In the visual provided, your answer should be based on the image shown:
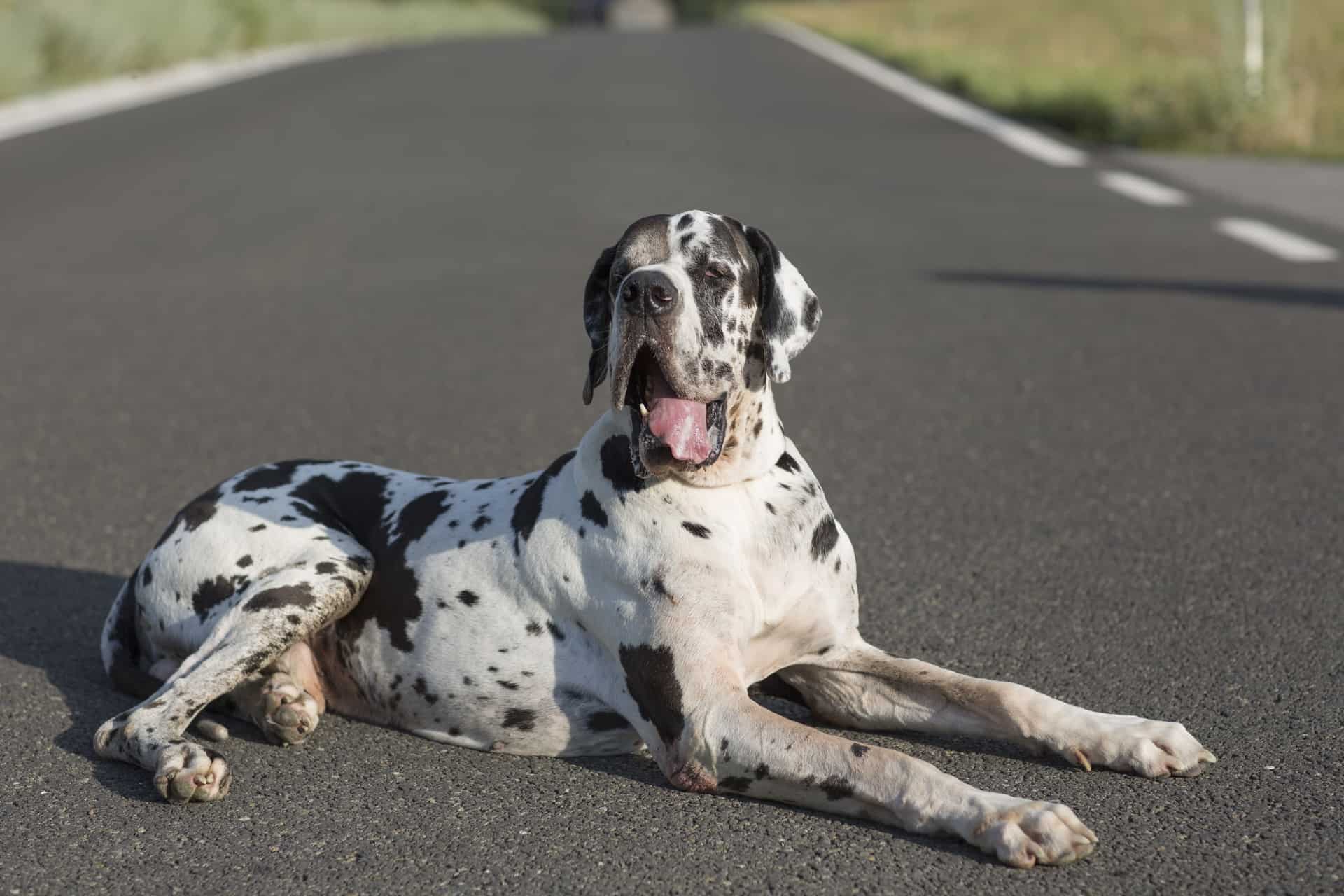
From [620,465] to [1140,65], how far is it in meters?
22.3

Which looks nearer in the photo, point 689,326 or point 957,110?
point 689,326

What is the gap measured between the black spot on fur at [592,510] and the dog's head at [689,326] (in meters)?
0.13

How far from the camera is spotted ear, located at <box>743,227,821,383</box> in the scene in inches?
173

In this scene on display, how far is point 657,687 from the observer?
13.4 feet

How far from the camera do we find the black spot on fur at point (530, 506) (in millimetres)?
4395

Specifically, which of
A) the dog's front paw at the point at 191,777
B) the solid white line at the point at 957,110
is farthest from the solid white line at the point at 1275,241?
the dog's front paw at the point at 191,777

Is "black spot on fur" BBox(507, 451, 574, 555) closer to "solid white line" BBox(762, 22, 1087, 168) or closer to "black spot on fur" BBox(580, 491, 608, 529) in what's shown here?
"black spot on fur" BBox(580, 491, 608, 529)

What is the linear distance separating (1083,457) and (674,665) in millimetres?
3447

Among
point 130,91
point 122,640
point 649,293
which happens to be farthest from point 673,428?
point 130,91

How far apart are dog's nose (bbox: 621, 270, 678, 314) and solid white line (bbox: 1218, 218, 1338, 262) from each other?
25.9 feet

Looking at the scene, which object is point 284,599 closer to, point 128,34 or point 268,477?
point 268,477

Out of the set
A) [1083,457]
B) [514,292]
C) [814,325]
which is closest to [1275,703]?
[814,325]

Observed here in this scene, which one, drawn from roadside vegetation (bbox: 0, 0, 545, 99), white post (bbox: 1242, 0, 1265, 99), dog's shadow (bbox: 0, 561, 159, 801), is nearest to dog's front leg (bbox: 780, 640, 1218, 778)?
dog's shadow (bbox: 0, 561, 159, 801)

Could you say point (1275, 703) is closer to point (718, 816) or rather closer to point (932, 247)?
point (718, 816)
